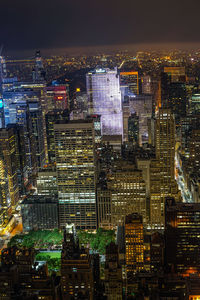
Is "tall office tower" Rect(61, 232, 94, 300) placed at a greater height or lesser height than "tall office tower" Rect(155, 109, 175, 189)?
lesser

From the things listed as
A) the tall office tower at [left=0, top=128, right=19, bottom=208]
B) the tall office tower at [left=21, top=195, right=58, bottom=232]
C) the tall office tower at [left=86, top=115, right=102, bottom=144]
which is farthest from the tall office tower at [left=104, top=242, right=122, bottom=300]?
the tall office tower at [left=86, top=115, right=102, bottom=144]

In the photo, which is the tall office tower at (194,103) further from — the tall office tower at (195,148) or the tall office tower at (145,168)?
the tall office tower at (145,168)

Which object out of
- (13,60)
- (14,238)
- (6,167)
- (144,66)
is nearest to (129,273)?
(14,238)

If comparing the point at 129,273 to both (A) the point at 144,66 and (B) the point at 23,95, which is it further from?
(B) the point at 23,95

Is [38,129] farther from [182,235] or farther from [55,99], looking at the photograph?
[182,235]

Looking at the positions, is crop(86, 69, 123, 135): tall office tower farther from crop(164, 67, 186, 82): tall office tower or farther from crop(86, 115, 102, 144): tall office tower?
crop(164, 67, 186, 82): tall office tower

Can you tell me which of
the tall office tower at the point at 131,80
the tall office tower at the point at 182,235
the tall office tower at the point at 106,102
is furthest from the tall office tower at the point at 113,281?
the tall office tower at the point at 106,102

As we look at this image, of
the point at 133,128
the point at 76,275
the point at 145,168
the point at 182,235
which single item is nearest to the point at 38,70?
the point at 133,128
